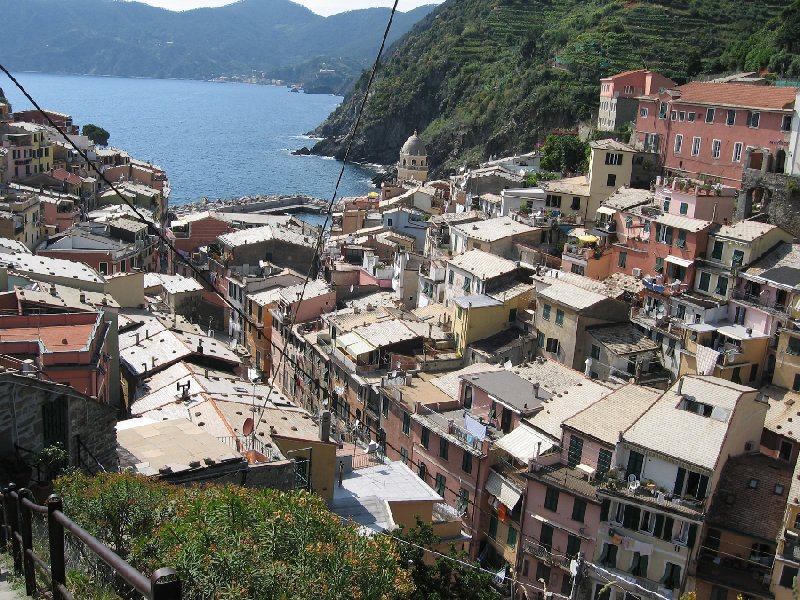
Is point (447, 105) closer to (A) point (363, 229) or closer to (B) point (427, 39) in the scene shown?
(B) point (427, 39)

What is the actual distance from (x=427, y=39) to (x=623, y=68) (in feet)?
230

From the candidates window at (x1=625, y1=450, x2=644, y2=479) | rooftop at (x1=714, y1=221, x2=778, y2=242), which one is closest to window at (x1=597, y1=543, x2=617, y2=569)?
window at (x1=625, y1=450, x2=644, y2=479)

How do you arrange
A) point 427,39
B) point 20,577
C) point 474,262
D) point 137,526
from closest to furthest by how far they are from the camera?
point 20,577
point 137,526
point 474,262
point 427,39

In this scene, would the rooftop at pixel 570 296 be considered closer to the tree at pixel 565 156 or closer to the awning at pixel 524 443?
the awning at pixel 524 443

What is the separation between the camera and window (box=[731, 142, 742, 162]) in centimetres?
3606

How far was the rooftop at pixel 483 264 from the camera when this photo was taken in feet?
102

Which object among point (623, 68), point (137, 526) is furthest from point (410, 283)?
point (623, 68)

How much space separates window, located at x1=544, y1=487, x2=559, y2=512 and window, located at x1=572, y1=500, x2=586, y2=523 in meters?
0.46

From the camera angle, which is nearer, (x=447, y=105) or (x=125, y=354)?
(x=125, y=354)

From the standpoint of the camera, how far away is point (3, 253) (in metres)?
27.0

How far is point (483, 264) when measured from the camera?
31.8 m

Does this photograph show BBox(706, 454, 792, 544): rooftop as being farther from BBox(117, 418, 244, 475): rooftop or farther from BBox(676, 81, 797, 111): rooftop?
BBox(676, 81, 797, 111): rooftop

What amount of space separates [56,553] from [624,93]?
174 feet

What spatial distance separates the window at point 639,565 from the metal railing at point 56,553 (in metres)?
14.9
